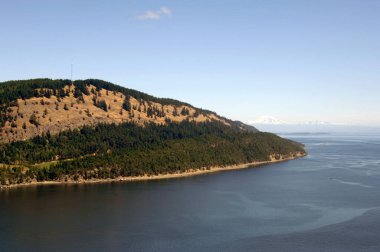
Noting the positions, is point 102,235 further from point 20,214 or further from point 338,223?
point 338,223

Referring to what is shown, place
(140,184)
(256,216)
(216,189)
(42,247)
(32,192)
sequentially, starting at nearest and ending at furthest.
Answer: (42,247)
(256,216)
(32,192)
(216,189)
(140,184)

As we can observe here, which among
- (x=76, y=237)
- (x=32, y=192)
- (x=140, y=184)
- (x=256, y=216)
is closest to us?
(x=76, y=237)

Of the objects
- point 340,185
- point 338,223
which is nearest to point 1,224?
point 338,223

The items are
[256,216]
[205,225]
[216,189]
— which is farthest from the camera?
[216,189]

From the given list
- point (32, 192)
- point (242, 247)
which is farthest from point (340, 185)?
point (32, 192)

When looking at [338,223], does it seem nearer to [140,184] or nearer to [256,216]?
[256,216]

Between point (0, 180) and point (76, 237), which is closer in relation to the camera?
point (76, 237)
